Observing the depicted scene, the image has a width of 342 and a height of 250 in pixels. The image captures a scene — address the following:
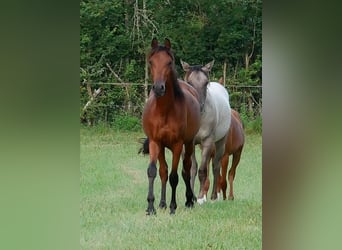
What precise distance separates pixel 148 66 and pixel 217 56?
19 centimetres

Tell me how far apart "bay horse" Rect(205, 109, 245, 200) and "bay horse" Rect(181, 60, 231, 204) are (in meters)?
0.01

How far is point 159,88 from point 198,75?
0.13m

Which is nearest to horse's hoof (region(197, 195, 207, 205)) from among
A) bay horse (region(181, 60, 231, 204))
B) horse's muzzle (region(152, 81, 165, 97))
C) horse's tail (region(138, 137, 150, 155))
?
bay horse (region(181, 60, 231, 204))

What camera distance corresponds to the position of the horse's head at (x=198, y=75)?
1604 mm

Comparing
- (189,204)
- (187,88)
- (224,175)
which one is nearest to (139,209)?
(189,204)

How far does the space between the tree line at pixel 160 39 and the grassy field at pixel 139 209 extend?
0.09 m

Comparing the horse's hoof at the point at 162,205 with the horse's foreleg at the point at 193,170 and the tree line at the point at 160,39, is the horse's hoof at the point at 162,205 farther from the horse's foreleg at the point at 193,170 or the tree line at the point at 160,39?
the tree line at the point at 160,39

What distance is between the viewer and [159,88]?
1.57 meters

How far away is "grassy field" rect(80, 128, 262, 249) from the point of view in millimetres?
1505

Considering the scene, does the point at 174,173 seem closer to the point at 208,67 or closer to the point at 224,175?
the point at 224,175

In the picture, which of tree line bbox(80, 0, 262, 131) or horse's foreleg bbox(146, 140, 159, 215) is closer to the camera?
tree line bbox(80, 0, 262, 131)

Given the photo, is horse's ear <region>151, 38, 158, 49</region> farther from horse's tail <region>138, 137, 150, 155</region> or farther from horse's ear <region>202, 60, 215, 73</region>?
horse's tail <region>138, 137, 150, 155</region>
